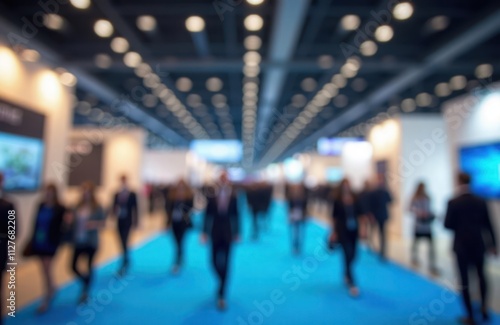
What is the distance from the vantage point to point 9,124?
561 centimetres

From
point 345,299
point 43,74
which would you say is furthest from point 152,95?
point 345,299

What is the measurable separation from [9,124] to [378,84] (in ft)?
33.2

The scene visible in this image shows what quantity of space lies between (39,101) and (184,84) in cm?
516

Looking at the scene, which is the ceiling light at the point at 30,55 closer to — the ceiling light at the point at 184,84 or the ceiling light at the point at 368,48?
the ceiling light at the point at 184,84

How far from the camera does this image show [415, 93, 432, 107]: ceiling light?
12477mm

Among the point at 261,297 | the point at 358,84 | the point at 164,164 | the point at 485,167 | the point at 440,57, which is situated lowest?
the point at 261,297

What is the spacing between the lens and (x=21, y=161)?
5.86 metres

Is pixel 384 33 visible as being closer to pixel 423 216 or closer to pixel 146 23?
pixel 423 216

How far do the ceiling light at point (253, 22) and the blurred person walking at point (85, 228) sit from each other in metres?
4.34

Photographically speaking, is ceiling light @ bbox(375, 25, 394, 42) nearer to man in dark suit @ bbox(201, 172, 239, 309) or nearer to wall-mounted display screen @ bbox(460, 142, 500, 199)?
wall-mounted display screen @ bbox(460, 142, 500, 199)

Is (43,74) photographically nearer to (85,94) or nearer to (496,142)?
(85,94)

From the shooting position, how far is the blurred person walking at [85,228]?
3936mm

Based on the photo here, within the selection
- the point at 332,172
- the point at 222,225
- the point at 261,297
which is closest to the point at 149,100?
the point at 222,225

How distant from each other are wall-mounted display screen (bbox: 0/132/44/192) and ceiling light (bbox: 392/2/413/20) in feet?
23.7
